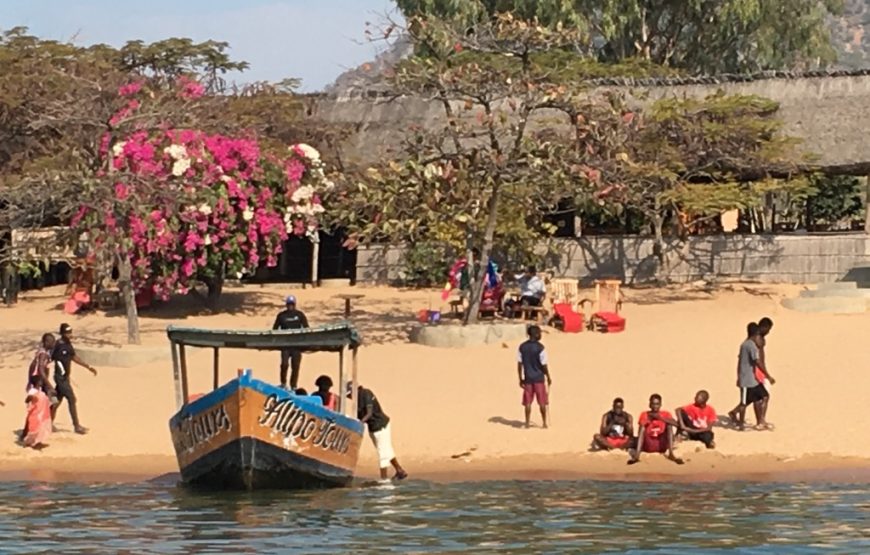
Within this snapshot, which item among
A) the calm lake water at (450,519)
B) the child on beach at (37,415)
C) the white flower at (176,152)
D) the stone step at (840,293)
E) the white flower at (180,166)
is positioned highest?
the white flower at (176,152)

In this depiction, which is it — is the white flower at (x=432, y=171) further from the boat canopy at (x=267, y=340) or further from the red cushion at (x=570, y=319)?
the boat canopy at (x=267, y=340)

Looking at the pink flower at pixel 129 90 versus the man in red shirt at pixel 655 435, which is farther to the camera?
the pink flower at pixel 129 90

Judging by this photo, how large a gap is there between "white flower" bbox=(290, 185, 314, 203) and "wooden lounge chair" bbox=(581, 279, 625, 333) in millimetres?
6228

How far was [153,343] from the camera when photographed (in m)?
30.7

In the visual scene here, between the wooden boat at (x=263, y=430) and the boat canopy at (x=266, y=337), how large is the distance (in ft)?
0.04

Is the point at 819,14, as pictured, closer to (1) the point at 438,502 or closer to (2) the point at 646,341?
(2) the point at 646,341

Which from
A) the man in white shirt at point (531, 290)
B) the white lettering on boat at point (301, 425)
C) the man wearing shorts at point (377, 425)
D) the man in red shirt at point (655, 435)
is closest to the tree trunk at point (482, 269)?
the man in white shirt at point (531, 290)

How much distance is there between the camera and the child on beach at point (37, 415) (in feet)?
75.8

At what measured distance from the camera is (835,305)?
31797 millimetres

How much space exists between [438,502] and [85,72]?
2291cm

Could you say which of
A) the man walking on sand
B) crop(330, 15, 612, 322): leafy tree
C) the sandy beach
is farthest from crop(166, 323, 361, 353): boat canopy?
crop(330, 15, 612, 322): leafy tree

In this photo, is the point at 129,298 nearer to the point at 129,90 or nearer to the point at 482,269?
the point at 129,90

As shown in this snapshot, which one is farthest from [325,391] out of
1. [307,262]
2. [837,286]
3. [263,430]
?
[307,262]

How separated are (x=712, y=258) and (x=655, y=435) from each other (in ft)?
54.3
